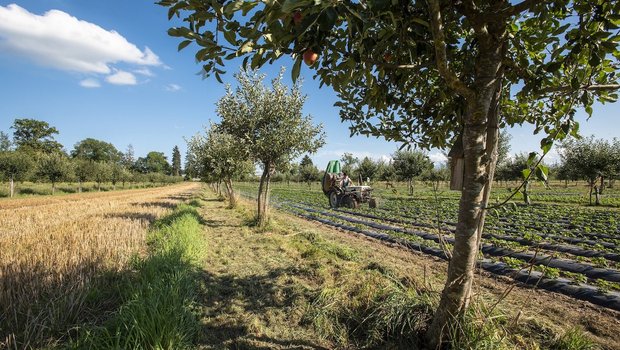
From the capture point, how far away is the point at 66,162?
36.7m

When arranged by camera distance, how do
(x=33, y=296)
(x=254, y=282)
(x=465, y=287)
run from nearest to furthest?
(x=465, y=287) < (x=33, y=296) < (x=254, y=282)

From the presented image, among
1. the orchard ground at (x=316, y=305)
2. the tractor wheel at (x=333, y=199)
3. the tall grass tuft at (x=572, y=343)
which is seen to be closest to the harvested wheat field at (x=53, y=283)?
the orchard ground at (x=316, y=305)

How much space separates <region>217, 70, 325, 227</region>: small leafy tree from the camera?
11367 mm

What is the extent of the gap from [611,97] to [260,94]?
10387 millimetres

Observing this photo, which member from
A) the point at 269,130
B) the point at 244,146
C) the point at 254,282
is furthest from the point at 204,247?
the point at 269,130

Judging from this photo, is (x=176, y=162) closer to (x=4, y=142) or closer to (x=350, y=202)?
(x=4, y=142)

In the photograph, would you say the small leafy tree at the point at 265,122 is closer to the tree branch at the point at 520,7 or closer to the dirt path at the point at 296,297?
the dirt path at the point at 296,297

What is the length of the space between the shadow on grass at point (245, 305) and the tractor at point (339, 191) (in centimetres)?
1265

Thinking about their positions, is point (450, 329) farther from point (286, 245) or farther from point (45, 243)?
point (45, 243)

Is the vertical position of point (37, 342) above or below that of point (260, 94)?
below

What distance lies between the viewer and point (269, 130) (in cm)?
1152

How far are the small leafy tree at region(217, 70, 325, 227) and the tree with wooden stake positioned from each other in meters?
7.67

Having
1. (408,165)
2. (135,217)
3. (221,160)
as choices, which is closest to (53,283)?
(135,217)

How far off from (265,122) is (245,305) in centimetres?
827
